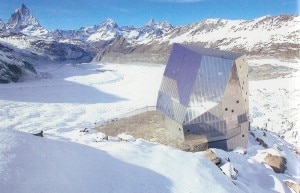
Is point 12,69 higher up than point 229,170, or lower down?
higher up

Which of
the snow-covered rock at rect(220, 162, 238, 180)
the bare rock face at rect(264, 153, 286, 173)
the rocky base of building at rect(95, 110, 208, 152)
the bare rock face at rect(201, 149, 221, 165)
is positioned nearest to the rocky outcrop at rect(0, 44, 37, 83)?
the rocky base of building at rect(95, 110, 208, 152)

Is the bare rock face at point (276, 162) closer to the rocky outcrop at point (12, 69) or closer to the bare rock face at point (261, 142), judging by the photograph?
the bare rock face at point (261, 142)

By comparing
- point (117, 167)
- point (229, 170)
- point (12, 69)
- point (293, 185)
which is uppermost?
point (12, 69)

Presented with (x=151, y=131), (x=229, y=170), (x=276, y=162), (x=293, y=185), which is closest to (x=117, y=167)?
(x=229, y=170)

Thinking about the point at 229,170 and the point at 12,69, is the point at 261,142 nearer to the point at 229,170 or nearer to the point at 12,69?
the point at 229,170

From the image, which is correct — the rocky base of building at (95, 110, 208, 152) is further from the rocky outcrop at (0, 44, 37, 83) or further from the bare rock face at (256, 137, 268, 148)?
the rocky outcrop at (0, 44, 37, 83)

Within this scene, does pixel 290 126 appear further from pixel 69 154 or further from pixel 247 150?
pixel 69 154

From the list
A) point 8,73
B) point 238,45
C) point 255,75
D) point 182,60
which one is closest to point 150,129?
point 182,60
